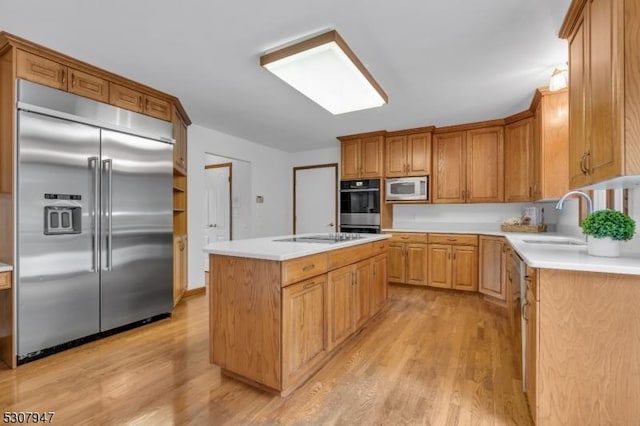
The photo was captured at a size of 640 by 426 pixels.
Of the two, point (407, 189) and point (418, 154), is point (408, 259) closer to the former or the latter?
point (407, 189)

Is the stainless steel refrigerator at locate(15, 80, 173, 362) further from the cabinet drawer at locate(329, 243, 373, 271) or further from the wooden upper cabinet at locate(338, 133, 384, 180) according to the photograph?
the wooden upper cabinet at locate(338, 133, 384, 180)

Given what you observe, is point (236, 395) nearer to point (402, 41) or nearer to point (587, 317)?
point (587, 317)

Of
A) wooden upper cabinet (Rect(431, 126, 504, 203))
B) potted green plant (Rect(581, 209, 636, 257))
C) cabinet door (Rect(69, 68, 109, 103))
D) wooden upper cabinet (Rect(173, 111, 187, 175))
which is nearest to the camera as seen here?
potted green plant (Rect(581, 209, 636, 257))

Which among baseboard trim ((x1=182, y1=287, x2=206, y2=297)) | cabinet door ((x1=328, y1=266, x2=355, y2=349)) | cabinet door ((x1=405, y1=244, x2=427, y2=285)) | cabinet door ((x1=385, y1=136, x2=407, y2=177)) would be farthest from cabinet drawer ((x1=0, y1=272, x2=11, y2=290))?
cabinet door ((x1=385, y1=136, x2=407, y2=177))

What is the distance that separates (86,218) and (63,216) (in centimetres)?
16

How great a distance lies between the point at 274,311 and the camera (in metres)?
1.84

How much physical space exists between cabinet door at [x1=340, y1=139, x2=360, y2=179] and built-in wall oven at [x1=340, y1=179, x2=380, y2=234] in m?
0.12

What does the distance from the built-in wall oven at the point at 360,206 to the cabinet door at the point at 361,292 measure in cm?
188

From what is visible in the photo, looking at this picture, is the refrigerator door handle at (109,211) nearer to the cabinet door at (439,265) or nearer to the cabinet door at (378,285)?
the cabinet door at (378,285)

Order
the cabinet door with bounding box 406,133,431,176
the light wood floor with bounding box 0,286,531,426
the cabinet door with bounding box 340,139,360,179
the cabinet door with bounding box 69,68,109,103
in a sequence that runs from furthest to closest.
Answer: the cabinet door with bounding box 340,139,360,179
the cabinet door with bounding box 406,133,431,176
the cabinet door with bounding box 69,68,109,103
the light wood floor with bounding box 0,286,531,426

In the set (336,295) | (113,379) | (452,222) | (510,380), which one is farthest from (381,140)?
(113,379)

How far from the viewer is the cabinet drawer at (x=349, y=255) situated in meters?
2.35

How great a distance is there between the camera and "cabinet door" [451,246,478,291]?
406 centimetres

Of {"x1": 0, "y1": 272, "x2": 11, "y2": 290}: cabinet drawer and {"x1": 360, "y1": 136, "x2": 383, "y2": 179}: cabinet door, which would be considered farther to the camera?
{"x1": 360, "y1": 136, "x2": 383, "y2": 179}: cabinet door
